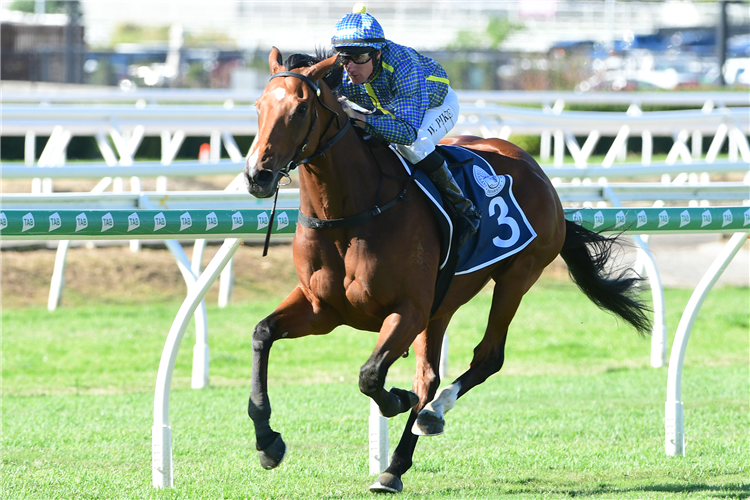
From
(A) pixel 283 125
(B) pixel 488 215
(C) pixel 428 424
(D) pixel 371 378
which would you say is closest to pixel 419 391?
(C) pixel 428 424

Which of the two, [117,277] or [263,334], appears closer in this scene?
[263,334]

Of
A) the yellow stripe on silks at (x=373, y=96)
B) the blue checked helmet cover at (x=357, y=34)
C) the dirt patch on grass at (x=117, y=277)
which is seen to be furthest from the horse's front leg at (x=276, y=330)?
the dirt patch on grass at (x=117, y=277)

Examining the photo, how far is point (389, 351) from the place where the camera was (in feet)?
12.2

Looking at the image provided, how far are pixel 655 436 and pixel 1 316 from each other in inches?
230

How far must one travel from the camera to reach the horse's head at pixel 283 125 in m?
3.20

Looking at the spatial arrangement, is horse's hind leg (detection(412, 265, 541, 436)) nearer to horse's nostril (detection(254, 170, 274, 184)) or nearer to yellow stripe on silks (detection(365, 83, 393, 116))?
yellow stripe on silks (detection(365, 83, 393, 116))

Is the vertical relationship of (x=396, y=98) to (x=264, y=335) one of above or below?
above

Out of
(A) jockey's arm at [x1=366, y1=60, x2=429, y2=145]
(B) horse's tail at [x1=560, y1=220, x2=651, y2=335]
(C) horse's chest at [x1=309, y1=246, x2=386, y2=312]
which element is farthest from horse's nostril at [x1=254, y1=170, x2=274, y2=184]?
(B) horse's tail at [x1=560, y1=220, x2=651, y2=335]

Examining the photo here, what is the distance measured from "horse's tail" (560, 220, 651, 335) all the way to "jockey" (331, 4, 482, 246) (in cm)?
97

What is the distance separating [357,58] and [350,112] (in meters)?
0.22

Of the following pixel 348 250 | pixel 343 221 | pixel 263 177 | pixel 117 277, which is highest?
pixel 263 177

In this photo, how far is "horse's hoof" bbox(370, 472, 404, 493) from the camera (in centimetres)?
404

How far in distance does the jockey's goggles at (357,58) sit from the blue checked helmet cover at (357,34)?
0.04m

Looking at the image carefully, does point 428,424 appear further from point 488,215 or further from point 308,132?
point 308,132
